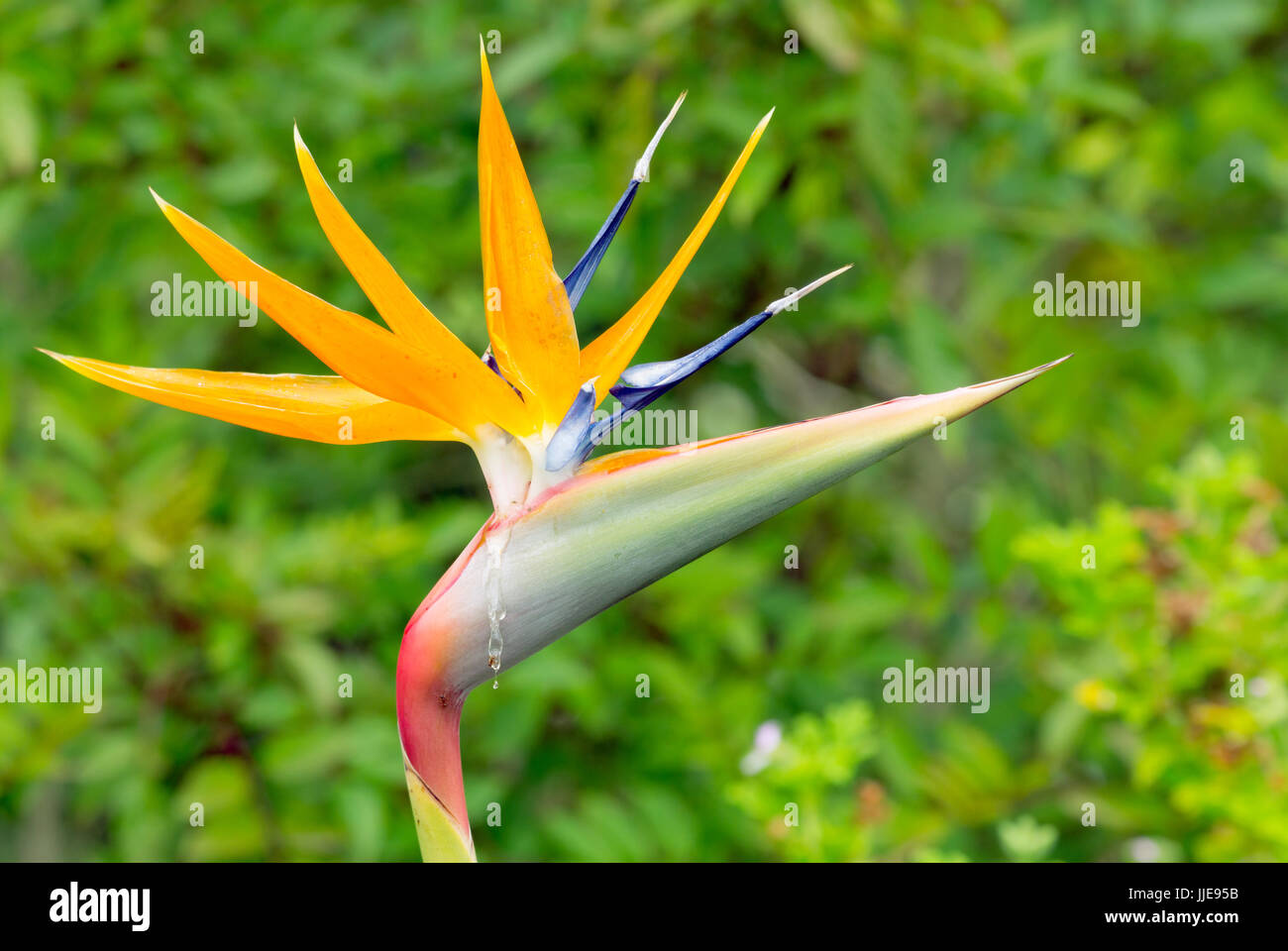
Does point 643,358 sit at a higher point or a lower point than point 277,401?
higher

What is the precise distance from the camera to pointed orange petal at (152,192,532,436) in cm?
44

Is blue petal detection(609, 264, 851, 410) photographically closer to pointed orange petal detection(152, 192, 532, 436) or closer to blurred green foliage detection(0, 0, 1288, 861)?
pointed orange petal detection(152, 192, 532, 436)

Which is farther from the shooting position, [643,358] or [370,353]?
[643,358]

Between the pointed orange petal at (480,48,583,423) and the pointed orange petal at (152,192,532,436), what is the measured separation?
2 cm

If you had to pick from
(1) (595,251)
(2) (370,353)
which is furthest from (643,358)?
(2) (370,353)

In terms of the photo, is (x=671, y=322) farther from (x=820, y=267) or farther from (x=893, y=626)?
(x=893, y=626)

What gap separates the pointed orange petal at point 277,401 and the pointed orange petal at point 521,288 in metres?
0.04

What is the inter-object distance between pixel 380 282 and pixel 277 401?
0.06m

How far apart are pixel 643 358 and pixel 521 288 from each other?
83 centimetres

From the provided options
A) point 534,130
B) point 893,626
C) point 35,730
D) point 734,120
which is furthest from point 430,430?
point 893,626

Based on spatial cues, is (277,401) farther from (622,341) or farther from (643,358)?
(643,358)

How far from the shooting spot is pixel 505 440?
1.64 feet

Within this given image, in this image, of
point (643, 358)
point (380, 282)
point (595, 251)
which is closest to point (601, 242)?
point (595, 251)

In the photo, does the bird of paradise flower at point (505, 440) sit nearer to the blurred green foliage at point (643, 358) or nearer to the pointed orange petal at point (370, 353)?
the pointed orange petal at point (370, 353)
